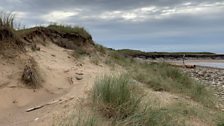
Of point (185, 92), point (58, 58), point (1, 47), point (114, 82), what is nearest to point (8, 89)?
point (1, 47)

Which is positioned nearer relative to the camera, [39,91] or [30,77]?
[39,91]

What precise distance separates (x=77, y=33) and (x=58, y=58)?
5615 millimetres

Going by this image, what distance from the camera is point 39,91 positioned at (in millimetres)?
10250

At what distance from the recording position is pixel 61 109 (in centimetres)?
866

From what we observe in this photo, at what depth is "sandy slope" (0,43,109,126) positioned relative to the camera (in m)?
8.43

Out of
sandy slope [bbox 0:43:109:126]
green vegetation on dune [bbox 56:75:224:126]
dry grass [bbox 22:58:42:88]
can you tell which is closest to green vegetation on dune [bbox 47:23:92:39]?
sandy slope [bbox 0:43:109:126]

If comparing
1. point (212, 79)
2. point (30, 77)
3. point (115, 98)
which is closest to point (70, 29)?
point (30, 77)

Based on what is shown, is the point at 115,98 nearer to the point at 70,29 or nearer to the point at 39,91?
the point at 39,91

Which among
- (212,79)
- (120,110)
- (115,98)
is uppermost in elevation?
(115,98)

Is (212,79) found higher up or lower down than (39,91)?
lower down

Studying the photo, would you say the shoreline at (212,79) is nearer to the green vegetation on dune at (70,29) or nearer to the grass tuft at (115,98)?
the green vegetation on dune at (70,29)

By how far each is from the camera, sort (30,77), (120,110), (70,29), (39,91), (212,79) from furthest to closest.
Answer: (212,79) < (70,29) < (30,77) < (39,91) < (120,110)

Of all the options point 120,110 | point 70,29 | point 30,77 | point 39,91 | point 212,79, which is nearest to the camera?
point 120,110

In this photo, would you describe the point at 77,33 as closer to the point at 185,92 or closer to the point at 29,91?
the point at 185,92
